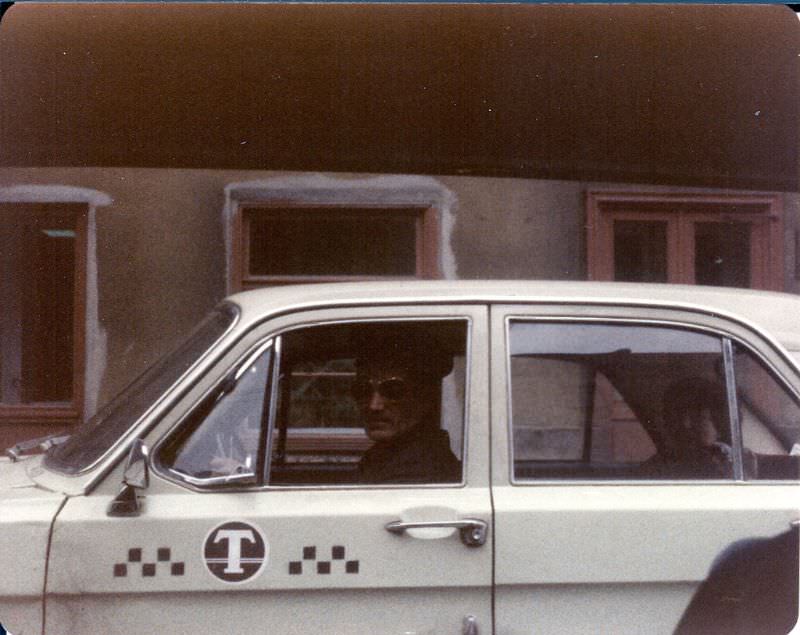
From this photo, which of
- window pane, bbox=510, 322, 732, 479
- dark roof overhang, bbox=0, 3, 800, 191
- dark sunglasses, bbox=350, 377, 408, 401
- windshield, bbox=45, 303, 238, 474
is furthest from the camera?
dark roof overhang, bbox=0, 3, 800, 191

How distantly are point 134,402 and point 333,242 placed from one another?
4.81 m

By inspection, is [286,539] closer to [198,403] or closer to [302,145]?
[198,403]

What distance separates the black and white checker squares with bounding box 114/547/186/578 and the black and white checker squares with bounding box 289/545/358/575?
11.8 inches

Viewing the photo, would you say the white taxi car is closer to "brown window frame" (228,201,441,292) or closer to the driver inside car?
the driver inside car

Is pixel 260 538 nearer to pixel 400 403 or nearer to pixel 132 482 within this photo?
pixel 132 482

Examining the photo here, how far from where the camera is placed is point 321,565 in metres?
2.33

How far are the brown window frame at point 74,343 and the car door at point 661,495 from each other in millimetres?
5232

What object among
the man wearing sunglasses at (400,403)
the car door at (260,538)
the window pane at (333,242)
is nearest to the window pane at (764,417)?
the car door at (260,538)

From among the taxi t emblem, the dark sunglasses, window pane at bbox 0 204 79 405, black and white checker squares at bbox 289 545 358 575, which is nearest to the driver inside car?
the dark sunglasses

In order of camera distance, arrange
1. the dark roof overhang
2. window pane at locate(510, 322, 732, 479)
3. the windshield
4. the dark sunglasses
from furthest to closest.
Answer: the dark roof overhang → the dark sunglasses → window pane at locate(510, 322, 732, 479) → the windshield

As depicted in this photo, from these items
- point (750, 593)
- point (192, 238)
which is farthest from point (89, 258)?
point (750, 593)

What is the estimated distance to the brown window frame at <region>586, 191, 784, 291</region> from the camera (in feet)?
22.7

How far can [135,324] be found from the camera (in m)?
7.14

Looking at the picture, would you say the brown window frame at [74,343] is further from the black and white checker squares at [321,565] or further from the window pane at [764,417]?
the window pane at [764,417]
